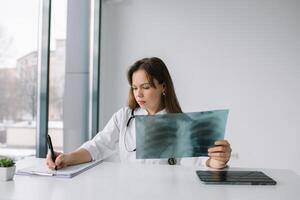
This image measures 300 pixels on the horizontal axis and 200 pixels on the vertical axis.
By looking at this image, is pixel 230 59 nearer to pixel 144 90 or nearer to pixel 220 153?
pixel 144 90

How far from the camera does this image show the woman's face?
1658mm

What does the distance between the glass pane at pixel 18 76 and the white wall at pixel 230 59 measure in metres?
1.08

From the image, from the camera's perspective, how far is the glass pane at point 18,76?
2045mm

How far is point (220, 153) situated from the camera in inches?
52.1

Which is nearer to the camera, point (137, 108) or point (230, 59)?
point (137, 108)

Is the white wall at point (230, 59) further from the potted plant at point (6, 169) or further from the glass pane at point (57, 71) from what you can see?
the potted plant at point (6, 169)

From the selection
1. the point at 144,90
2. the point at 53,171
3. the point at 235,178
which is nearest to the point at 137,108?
the point at 144,90

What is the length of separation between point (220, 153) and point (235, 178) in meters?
0.19

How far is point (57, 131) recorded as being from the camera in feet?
8.96

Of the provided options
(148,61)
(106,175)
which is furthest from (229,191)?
(148,61)

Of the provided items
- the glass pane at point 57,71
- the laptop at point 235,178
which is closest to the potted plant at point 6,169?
the laptop at point 235,178

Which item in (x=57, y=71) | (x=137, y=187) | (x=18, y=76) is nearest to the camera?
(x=137, y=187)

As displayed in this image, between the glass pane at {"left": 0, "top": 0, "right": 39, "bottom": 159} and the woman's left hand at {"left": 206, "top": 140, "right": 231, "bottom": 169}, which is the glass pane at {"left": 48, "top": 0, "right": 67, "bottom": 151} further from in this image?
the woman's left hand at {"left": 206, "top": 140, "right": 231, "bottom": 169}

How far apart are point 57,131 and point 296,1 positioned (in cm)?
239
